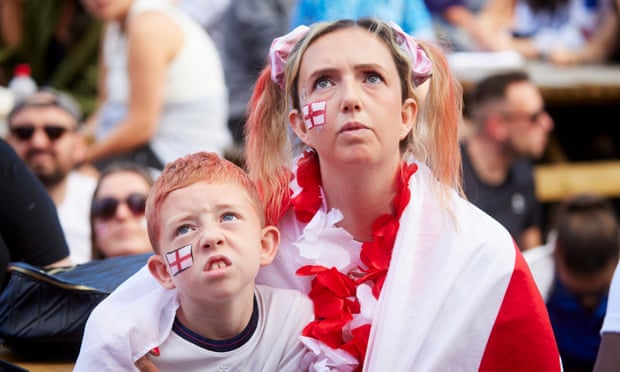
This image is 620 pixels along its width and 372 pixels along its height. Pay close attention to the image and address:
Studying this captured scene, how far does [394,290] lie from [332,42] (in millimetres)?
554

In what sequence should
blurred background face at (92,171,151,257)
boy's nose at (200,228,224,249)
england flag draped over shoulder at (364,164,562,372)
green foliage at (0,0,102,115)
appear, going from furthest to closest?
green foliage at (0,0,102,115) < blurred background face at (92,171,151,257) < england flag draped over shoulder at (364,164,562,372) < boy's nose at (200,228,224,249)

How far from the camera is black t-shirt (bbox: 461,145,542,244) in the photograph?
215 inches

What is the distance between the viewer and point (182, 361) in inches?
95.5

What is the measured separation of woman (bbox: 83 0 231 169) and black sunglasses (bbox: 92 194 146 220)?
0.90 m

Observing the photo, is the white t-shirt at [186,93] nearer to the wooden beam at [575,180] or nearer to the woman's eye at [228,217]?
the wooden beam at [575,180]

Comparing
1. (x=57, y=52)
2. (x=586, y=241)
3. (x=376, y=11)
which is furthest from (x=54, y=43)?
(x=586, y=241)

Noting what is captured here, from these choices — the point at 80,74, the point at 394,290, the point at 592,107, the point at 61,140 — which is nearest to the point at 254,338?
the point at 394,290

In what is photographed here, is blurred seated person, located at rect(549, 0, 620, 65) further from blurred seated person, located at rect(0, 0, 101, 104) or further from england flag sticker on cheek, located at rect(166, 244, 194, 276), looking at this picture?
england flag sticker on cheek, located at rect(166, 244, 194, 276)

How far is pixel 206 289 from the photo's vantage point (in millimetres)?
2342

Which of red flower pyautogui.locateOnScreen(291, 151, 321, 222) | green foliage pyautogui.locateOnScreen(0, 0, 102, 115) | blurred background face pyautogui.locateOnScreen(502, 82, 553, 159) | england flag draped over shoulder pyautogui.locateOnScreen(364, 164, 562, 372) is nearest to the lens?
england flag draped over shoulder pyautogui.locateOnScreen(364, 164, 562, 372)

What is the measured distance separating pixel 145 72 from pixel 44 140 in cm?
55

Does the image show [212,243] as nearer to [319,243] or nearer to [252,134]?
[319,243]

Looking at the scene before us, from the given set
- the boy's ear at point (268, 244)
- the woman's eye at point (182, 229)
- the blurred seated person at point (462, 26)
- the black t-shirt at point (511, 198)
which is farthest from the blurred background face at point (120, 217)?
the blurred seated person at point (462, 26)

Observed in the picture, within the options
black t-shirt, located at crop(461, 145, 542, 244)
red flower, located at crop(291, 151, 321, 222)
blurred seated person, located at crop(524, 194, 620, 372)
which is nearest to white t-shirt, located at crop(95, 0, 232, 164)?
black t-shirt, located at crop(461, 145, 542, 244)
